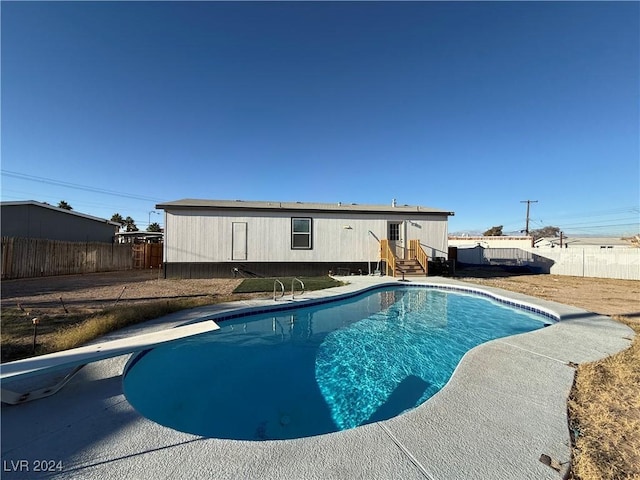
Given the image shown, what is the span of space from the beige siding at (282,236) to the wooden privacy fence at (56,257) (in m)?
6.05

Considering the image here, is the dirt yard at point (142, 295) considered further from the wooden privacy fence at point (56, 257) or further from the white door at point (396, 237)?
the white door at point (396, 237)

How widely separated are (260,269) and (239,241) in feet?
5.39

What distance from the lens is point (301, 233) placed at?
12.9 meters

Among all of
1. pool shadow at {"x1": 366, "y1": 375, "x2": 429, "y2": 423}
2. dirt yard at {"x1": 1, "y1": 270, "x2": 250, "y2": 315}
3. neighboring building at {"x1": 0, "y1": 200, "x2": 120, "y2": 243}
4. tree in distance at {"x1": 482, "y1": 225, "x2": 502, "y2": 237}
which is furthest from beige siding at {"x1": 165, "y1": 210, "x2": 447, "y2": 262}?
tree in distance at {"x1": 482, "y1": 225, "x2": 502, "y2": 237}

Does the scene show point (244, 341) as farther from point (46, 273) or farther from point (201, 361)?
point (46, 273)

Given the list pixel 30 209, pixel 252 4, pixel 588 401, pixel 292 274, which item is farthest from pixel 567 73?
pixel 30 209

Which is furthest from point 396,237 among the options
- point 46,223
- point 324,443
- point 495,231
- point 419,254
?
point 495,231

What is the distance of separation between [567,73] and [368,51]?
7.23 metres

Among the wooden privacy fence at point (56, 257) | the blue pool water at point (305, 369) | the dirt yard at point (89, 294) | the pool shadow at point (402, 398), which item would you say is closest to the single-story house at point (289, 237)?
the dirt yard at point (89, 294)

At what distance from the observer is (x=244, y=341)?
5.23m

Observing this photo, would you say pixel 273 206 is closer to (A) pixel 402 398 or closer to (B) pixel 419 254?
(B) pixel 419 254

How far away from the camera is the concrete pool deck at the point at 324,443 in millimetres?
1703

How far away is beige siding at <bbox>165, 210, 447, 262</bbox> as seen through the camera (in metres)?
11.9

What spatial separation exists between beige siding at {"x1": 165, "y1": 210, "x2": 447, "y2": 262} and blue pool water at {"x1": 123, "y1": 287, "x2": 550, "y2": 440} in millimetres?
5818
